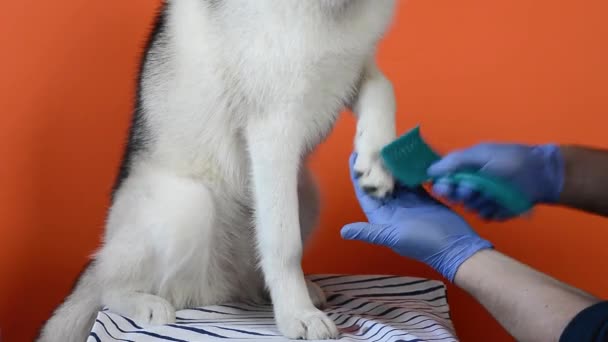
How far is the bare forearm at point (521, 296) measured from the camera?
1.34 m

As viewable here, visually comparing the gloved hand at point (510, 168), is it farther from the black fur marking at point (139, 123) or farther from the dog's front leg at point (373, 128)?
the black fur marking at point (139, 123)

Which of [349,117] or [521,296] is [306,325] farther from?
[349,117]

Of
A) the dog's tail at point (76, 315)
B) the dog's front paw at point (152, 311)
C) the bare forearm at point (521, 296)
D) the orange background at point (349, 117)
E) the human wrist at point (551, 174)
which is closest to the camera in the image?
the bare forearm at point (521, 296)

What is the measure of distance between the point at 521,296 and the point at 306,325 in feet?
1.49

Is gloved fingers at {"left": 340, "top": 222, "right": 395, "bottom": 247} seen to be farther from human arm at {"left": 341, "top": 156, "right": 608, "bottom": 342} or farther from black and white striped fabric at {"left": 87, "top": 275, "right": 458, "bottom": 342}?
black and white striped fabric at {"left": 87, "top": 275, "right": 458, "bottom": 342}

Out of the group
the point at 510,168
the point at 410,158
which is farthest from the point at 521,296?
the point at 410,158

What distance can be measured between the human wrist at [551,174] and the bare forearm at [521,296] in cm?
16

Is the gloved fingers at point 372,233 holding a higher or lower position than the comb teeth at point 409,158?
lower

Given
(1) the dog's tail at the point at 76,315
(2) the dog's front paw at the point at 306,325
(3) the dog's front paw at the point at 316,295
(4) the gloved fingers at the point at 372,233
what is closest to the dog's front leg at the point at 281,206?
(2) the dog's front paw at the point at 306,325

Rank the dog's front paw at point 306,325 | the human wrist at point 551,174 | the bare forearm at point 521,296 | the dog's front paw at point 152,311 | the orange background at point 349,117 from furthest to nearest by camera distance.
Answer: the orange background at point 349,117
the dog's front paw at point 152,311
the dog's front paw at point 306,325
the human wrist at point 551,174
the bare forearm at point 521,296

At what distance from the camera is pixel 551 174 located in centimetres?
145

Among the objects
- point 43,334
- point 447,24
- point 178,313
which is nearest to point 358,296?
point 178,313

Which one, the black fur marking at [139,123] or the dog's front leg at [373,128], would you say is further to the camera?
the black fur marking at [139,123]

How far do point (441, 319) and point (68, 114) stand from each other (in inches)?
55.6
